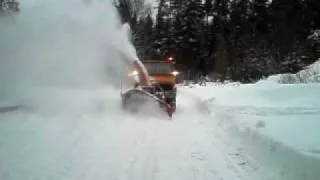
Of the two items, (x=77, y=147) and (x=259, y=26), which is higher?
(x=259, y=26)

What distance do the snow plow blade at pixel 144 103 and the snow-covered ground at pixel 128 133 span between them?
11.5 inches

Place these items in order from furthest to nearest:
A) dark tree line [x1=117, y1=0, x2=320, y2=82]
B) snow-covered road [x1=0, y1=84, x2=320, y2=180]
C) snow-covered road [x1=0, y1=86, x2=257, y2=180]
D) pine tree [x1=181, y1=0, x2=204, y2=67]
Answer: pine tree [x1=181, y1=0, x2=204, y2=67] < dark tree line [x1=117, y1=0, x2=320, y2=82] < snow-covered road [x1=0, y1=86, x2=257, y2=180] < snow-covered road [x1=0, y1=84, x2=320, y2=180]

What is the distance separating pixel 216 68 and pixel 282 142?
1771 inches

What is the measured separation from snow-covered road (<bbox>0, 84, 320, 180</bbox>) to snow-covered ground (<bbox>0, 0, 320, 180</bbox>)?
17 mm

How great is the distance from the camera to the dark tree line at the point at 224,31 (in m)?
45.4

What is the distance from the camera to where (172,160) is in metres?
8.23

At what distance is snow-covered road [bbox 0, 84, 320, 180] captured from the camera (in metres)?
7.14


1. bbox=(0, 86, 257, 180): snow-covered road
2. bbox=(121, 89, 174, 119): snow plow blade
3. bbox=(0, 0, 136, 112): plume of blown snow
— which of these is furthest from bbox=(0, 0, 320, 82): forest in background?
bbox=(0, 86, 257, 180): snow-covered road

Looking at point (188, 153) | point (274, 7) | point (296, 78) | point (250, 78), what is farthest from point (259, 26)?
point (188, 153)

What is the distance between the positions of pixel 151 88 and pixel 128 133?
16.0 feet

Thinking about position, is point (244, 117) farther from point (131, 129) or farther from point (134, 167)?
point (134, 167)

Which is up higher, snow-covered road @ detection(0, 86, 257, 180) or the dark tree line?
the dark tree line

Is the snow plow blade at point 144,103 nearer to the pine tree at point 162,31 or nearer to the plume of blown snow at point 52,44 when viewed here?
the plume of blown snow at point 52,44

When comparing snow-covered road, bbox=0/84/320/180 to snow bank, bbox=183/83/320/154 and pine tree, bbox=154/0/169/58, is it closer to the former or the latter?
snow bank, bbox=183/83/320/154
